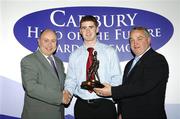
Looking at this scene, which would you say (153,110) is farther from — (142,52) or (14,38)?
(14,38)

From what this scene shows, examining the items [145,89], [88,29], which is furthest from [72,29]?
[145,89]

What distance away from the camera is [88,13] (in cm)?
388

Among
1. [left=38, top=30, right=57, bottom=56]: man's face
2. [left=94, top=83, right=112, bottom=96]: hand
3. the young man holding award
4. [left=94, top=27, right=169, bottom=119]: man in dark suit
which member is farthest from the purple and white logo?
[left=94, top=83, right=112, bottom=96]: hand

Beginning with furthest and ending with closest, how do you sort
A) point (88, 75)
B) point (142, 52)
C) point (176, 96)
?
point (176, 96) < point (142, 52) < point (88, 75)

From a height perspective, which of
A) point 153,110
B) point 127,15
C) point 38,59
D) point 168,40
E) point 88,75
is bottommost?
point 153,110

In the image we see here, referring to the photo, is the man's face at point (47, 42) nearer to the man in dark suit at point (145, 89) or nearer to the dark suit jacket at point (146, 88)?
the man in dark suit at point (145, 89)

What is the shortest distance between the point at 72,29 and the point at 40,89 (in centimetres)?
125

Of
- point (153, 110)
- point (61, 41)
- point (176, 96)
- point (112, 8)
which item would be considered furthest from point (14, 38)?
point (176, 96)

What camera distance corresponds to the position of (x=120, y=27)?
3863 millimetres

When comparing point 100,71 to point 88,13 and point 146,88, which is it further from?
point 88,13

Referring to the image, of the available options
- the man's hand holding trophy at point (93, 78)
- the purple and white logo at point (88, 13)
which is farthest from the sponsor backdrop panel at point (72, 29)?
the man's hand holding trophy at point (93, 78)

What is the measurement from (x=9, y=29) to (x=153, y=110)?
2.40 metres

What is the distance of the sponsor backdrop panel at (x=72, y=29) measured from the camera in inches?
150

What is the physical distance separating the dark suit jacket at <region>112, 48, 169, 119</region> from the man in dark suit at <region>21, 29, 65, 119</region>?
2.48 ft
